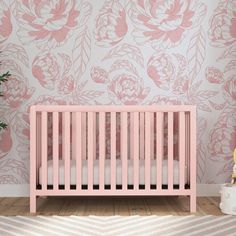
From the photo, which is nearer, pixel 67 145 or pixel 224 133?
pixel 67 145

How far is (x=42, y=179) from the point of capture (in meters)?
2.79

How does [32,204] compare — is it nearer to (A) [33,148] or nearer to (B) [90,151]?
(A) [33,148]

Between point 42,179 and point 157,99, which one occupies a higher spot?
point 157,99

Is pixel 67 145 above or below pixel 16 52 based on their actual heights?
below

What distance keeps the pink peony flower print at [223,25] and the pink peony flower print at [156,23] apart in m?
0.22

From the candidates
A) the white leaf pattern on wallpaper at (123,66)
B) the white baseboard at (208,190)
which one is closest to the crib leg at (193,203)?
the white baseboard at (208,190)

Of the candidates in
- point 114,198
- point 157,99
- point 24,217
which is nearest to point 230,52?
point 157,99

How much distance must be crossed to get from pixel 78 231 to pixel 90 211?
0.53 meters

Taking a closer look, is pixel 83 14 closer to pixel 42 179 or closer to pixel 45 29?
pixel 45 29

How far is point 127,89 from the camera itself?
3.37 metres

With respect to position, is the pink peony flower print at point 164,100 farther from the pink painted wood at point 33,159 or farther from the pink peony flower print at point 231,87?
the pink painted wood at point 33,159

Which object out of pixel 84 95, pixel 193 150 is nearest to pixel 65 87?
pixel 84 95

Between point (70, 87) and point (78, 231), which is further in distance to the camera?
point (70, 87)

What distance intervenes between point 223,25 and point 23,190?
1867 mm
